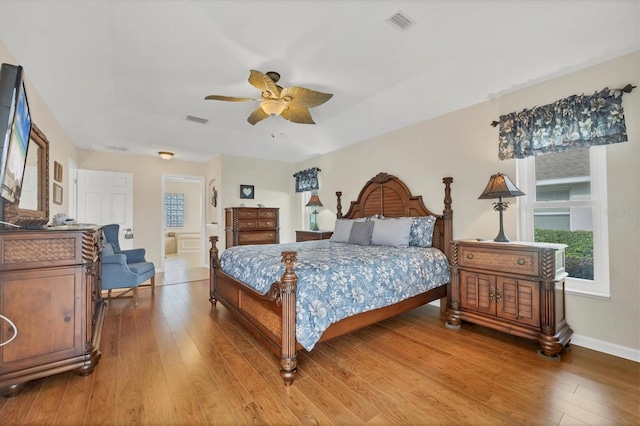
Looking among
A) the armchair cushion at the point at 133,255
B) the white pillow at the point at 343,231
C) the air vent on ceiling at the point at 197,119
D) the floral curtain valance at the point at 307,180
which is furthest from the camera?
the floral curtain valance at the point at 307,180

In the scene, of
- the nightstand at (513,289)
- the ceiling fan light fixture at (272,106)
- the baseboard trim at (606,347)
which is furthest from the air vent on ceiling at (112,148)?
the baseboard trim at (606,347)

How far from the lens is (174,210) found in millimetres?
9844

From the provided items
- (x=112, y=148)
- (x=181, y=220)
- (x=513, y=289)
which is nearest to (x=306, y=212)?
(x=112, y=148)

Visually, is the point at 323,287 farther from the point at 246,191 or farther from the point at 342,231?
the point at 246,191

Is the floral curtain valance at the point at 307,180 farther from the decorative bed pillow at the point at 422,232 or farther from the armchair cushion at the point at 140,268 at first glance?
the armchair cushion at the point at 140,268

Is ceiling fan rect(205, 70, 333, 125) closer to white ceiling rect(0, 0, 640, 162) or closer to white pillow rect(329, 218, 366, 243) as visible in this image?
white ceiling rect(0, 0, 640, 162)

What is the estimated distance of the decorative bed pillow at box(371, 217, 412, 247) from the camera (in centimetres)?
346

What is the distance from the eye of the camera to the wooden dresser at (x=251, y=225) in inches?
216

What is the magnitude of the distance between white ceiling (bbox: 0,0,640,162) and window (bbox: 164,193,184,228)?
5.89 metres

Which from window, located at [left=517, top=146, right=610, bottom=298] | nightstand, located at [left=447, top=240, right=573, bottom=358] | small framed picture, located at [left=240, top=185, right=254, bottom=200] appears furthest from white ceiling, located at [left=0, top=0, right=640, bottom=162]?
small framed picture, located at [left=240, top=185, right=254, bottom=200]

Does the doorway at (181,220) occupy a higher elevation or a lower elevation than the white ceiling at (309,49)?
lower

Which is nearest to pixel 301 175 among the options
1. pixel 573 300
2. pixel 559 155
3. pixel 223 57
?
pixel 223 57

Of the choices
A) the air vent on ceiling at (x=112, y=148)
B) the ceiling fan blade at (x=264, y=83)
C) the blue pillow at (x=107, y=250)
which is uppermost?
the air vent on ceiling at (x=112, y=148)

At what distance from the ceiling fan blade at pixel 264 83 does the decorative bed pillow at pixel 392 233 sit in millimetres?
2072
